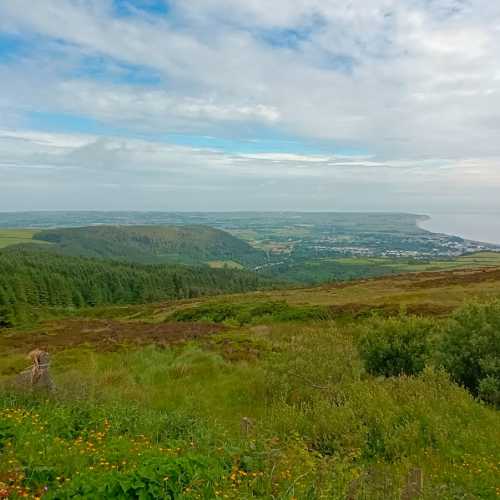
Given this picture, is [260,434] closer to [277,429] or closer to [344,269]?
[277,429]

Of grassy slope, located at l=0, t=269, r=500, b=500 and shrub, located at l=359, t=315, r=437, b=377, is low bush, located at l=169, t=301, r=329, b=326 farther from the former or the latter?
shrub, located at l=359, t=315, r=437, b=377

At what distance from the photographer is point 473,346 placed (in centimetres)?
1186

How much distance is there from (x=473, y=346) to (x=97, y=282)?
374 feet

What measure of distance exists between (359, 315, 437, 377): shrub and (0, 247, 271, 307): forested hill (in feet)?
255

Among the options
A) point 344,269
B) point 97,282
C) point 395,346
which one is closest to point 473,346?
point 395,346

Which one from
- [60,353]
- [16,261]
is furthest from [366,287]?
[16,261]

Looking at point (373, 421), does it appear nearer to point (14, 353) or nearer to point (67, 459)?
point (67, 459)

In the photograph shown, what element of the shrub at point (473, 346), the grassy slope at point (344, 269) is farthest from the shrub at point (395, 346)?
the grassy slope at point (344, 269)

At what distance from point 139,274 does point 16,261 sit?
33445 millimetres

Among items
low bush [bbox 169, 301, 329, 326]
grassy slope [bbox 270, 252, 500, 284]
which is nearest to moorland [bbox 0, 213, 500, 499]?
low bush [bbox 169, 301, 329, 326]

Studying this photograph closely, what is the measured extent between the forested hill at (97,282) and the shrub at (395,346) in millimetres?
77624

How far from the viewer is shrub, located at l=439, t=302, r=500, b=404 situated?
11.5m

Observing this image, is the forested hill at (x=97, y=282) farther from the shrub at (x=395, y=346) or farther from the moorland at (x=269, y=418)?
the shrub at (x=395, y=346)

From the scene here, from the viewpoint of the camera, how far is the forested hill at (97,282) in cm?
9338
